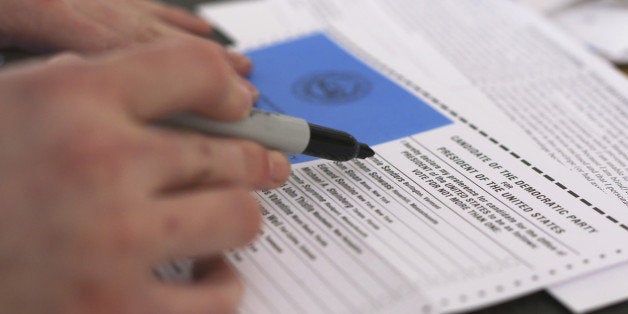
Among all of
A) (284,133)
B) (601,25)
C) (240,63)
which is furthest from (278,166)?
(601,25)

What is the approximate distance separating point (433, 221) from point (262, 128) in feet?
0.40

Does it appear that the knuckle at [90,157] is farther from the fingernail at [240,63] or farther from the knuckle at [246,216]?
the fingernail at [240,63]

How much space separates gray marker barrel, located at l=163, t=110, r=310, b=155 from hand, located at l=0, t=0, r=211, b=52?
248 millimetres

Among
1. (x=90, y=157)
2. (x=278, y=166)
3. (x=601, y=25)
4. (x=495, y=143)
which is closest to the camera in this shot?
(x=90, y=157)

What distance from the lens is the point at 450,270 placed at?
0.40 meters

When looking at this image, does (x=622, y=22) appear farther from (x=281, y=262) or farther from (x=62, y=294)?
(x=62, y=294)

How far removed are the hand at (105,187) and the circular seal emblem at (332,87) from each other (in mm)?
243

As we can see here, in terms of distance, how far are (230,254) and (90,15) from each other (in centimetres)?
31

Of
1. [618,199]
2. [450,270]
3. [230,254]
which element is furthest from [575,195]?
[230,254]

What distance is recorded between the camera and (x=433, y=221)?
44cm

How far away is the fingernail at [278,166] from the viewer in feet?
1.40

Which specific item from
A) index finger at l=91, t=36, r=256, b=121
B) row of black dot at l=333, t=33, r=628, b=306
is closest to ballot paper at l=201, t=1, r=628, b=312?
row of black dot at l=333, t=33, r=628, b=306

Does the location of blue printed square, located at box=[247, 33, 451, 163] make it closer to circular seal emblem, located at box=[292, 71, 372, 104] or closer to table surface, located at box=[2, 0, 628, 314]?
circular seal emblem, located at box=[292, 71, 372, 104]

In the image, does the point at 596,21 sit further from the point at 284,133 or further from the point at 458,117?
the point at 284,133
